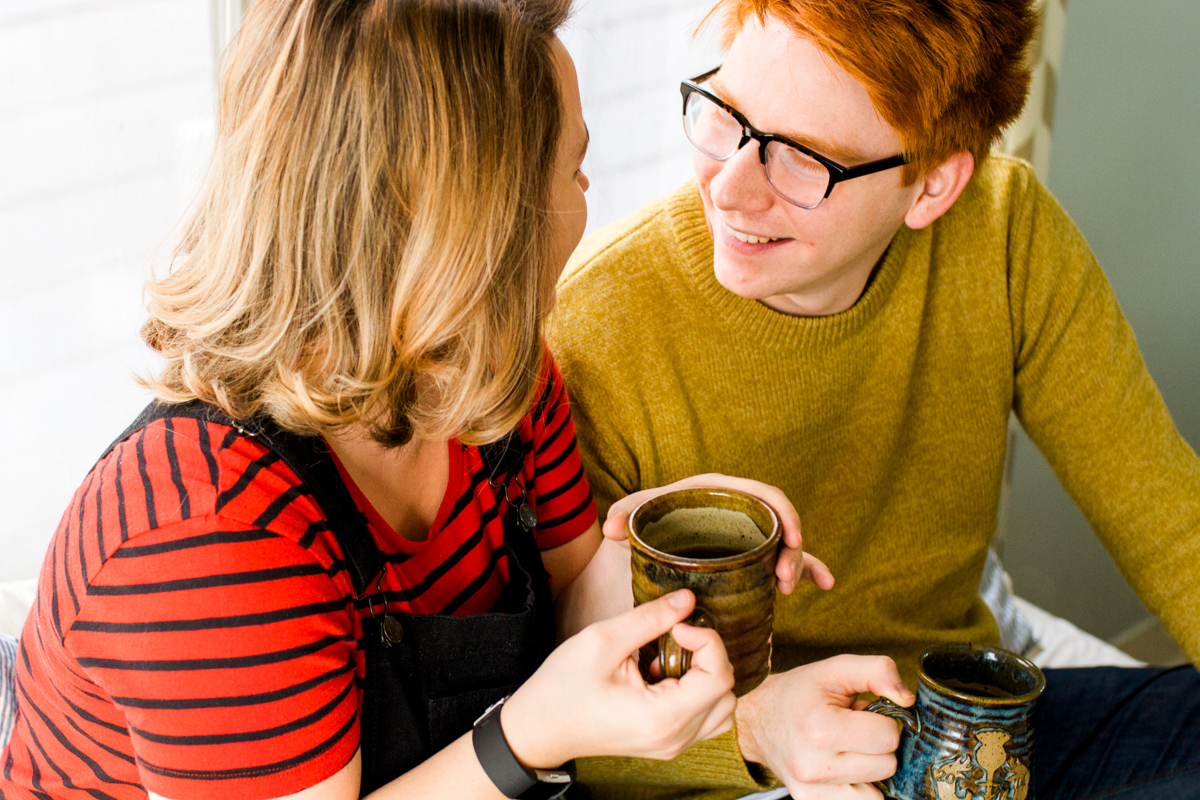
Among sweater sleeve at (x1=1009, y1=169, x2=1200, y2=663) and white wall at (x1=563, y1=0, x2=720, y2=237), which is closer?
sweater sleeve at (x1=1009, y1=169, x2=1200, y2=663)

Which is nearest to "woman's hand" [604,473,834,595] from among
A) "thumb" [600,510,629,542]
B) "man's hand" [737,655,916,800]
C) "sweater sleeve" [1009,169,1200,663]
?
"thumb" [600,510,629,542]

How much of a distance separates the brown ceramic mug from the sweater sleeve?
0.80m

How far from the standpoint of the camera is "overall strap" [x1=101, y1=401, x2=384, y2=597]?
93 cm

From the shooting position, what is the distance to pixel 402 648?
1.03 metres

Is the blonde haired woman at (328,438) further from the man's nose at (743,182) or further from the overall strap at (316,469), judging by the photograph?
the man's nose at (743,182)

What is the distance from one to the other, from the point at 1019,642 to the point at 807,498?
0.61m

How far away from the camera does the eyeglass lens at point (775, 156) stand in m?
1.27

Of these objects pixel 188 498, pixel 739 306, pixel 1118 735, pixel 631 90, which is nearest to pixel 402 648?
pixel 188 498

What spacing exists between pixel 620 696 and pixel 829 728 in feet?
0.88

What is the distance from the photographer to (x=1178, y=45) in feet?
7.57

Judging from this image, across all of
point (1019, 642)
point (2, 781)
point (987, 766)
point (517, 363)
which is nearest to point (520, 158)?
point (517, 363)

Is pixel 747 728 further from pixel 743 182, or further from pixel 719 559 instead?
pixel 743 182

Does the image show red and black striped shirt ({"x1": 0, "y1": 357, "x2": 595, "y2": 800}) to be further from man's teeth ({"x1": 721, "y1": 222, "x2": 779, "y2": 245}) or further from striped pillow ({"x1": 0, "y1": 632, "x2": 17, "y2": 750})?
man's teeth ({"x1": 721, "y1": 222, "x2": 779, "y2": 245})

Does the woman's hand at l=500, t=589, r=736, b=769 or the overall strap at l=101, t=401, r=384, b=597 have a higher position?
the overall strap at l=101, t=401, r=384, b=597
